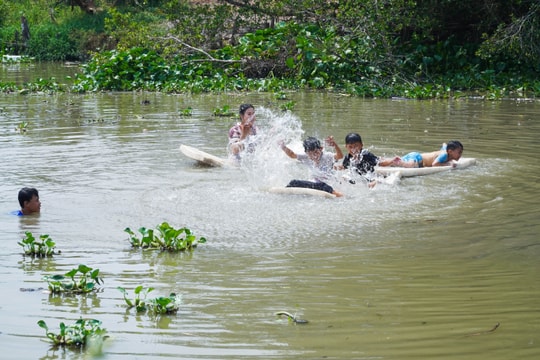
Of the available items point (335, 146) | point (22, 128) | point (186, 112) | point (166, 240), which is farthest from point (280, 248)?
point (186, 112)

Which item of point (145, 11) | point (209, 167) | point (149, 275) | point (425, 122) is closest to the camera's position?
point (149, 275)

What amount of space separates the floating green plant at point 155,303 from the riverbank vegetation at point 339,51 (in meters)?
13.8

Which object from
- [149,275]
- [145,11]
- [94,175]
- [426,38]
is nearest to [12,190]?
[94,175]

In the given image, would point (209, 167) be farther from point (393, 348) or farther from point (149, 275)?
point (393, 348)

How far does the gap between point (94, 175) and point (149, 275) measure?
463cm

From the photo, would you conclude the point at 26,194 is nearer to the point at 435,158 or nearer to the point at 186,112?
the point at 435,158

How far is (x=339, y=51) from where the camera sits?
67.4ft

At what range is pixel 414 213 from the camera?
8375 mm

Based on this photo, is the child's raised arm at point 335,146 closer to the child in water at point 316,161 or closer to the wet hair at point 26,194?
the child in water at point 316,161

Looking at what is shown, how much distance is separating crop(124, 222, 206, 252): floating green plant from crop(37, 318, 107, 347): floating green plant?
2149 millimetres

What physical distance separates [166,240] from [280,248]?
0.97 meters

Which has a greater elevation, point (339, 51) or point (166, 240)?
point (339, 51)

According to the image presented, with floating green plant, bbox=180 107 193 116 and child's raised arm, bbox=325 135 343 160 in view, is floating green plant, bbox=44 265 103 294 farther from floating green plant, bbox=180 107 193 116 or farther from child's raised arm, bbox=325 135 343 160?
floating green plant, bbox=180 107 193 116

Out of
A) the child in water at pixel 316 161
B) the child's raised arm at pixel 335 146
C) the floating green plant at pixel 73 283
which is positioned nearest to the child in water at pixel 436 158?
the child's raised arm at pixel 335 146
